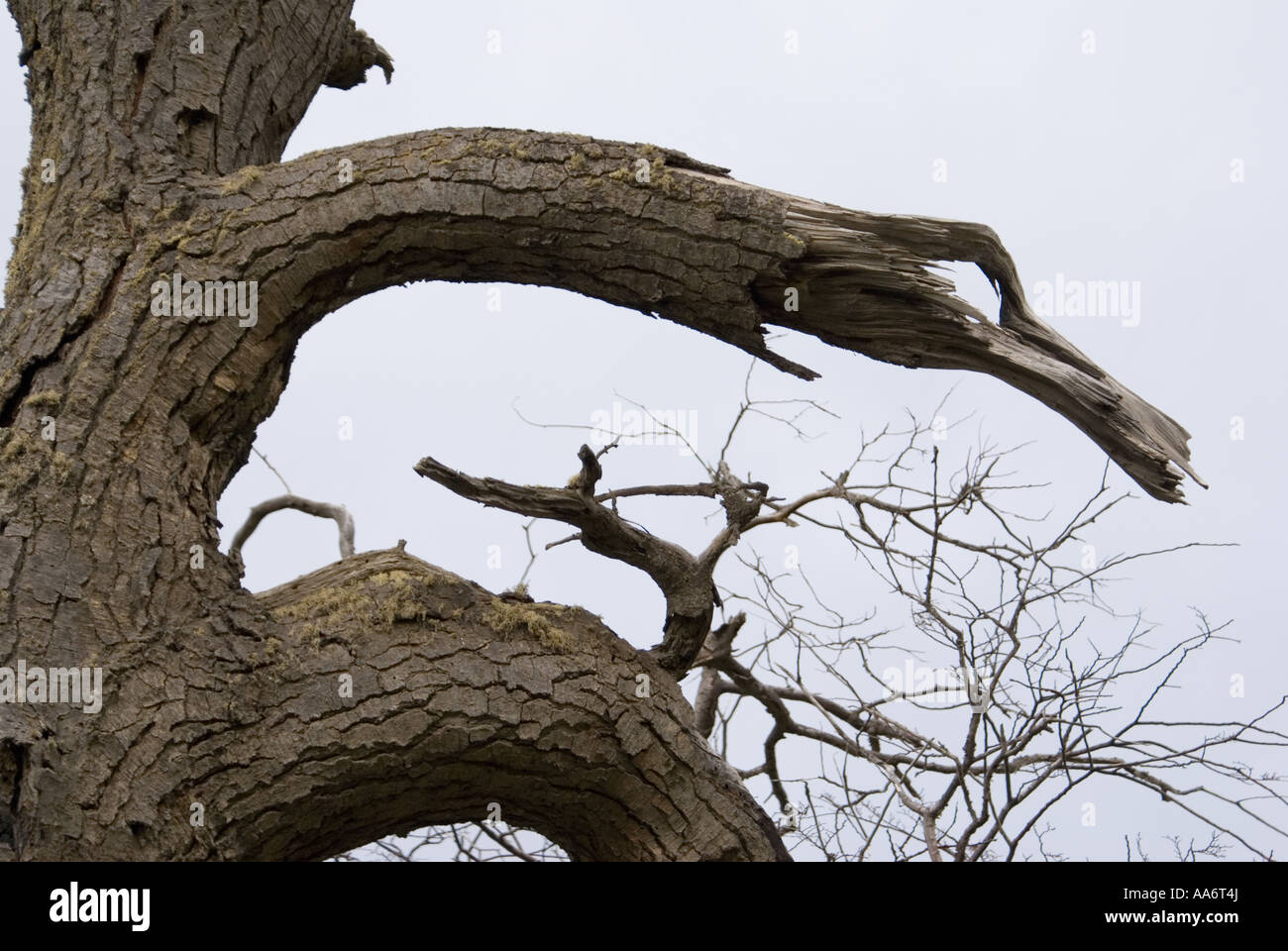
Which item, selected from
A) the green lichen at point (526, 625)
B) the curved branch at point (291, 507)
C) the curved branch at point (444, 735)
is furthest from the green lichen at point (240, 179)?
the curved branch at point (291, 507)

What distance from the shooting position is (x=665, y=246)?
3262 millimetres

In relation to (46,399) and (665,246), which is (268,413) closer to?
(46,399)

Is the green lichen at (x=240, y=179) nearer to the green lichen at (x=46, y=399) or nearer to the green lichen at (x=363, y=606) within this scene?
the green lichen at (x=46, y=399)

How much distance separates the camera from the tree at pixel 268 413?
9.57ft

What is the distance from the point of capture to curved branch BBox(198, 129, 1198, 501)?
3.24 meters

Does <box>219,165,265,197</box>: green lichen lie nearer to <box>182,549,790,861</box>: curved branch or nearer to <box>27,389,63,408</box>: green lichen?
<box>27,389,63,408</box>: green lichen

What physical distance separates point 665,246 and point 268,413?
3.97 ft

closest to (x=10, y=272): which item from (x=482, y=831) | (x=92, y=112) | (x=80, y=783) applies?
(x=92, y=112)

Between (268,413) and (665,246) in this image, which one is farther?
(268,413)

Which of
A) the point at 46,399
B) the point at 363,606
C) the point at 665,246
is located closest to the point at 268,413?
the point at 46,399

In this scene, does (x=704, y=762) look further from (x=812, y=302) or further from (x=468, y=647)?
(x=812, y=302)

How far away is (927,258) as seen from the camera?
3.30 m

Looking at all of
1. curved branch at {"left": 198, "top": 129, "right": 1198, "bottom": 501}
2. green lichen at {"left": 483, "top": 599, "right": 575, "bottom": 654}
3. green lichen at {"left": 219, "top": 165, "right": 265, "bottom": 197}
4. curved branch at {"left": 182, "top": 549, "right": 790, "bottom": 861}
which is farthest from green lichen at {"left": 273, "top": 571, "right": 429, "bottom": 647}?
green lichen at {"left": 219, "top": 165, "right": 265, "bottom": 197}
